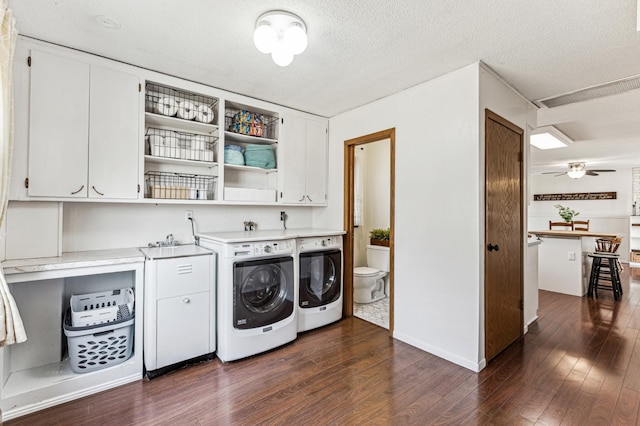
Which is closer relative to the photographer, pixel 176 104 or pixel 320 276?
pixel 176 104

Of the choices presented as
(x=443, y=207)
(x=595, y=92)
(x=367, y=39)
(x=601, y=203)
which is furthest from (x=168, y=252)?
(x=601, y=203)

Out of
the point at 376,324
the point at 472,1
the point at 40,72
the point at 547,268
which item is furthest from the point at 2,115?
the point at 547,268

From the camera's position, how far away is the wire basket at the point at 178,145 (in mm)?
2562

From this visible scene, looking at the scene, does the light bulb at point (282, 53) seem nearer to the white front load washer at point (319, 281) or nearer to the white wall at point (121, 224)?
the white front load washer at point (319, 281)

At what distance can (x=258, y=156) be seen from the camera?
3.16 meters

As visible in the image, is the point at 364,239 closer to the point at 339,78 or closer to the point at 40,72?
the point at 339,78

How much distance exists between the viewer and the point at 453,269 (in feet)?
8.01

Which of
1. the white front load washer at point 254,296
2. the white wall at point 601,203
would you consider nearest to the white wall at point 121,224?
the white front load washer at point 254,296

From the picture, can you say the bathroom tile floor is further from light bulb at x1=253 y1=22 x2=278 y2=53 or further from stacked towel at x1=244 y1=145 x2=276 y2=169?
light bulb at x1=253 y1=22 x2=278 y2=53

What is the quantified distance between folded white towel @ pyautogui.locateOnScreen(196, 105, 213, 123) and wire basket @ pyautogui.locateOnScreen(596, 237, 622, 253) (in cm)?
584

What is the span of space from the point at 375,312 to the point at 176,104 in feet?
10.1

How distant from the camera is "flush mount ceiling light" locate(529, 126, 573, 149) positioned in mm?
4009

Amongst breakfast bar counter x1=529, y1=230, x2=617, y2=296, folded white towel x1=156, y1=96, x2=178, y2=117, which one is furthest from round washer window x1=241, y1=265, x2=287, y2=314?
breakfast bar counter x1=529, y1=230, x2=617, y2=296

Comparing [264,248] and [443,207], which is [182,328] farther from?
[443,207]
